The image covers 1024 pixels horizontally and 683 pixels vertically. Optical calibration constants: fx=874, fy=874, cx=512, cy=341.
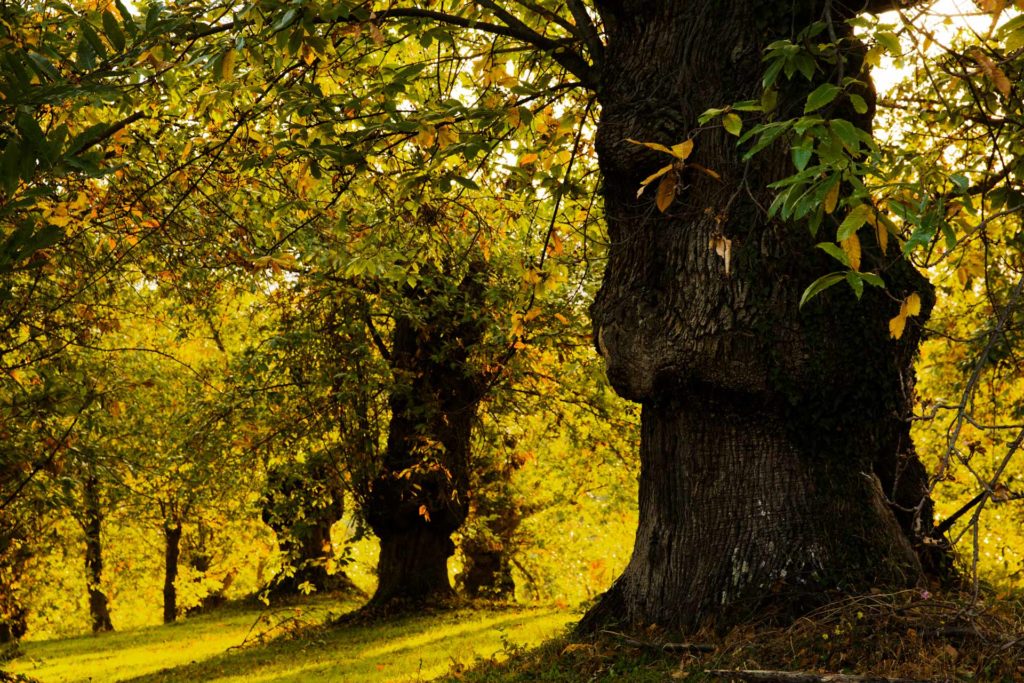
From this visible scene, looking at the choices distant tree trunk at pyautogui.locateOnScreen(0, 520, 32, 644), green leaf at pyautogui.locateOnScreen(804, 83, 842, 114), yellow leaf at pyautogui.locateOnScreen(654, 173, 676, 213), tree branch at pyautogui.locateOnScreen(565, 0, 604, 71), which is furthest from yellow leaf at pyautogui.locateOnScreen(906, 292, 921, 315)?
distant tree trunk at pyautogui.locateOnScreen(0, 520, 32, 644)

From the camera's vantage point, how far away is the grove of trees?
12.0ft

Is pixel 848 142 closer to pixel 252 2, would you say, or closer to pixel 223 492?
pixel 252 2

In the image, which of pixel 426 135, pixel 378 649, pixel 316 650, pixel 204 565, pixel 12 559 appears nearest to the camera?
pixel 426 135

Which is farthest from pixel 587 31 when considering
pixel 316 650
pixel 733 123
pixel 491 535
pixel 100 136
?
pixel 491 535

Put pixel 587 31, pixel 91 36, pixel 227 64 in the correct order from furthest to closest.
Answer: pixel 587 31, pixel 227 64, pixel 91 36

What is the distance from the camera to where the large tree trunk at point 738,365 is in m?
5.10

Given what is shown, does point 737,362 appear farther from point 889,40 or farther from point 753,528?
point 889,40

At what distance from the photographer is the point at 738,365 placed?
16.8 feet

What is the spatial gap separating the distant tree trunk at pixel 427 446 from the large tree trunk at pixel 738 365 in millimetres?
5826

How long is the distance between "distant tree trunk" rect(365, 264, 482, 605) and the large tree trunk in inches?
229

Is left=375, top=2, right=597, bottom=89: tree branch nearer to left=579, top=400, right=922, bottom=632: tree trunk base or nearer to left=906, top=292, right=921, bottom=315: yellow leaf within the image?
left=579, top=400, right=922, bottom=632: tree trunk base

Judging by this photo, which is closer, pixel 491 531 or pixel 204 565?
pixel 491 531

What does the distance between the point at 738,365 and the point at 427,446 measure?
6.97 metres

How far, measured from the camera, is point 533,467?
15.9 metres
